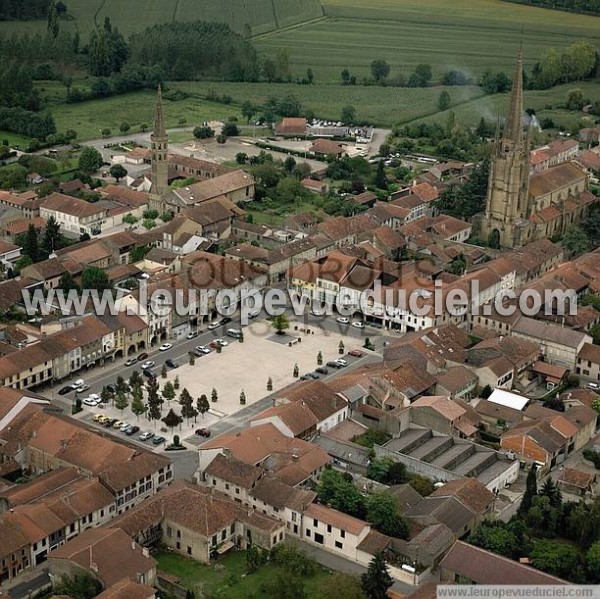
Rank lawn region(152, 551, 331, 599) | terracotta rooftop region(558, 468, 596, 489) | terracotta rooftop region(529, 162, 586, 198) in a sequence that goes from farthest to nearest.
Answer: terracotta rooftop region(529, 162, 586, 198), terracotta rooftop region(558, 468, 596, 489), lawn region(152, 551, 331, 599)

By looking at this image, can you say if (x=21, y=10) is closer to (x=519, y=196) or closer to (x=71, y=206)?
(x=71, y=206)

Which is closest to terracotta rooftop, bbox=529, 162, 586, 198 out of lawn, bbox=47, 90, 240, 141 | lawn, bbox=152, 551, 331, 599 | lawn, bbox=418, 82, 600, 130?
lawn, bbox=418, 82, 600, 130

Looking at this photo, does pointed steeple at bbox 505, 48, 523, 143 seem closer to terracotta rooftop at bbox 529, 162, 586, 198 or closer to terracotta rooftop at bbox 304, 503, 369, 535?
terracotta rooftop at bbox 529, 162, 586, 198

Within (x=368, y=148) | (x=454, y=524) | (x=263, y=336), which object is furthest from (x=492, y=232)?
(x=454, y=524)

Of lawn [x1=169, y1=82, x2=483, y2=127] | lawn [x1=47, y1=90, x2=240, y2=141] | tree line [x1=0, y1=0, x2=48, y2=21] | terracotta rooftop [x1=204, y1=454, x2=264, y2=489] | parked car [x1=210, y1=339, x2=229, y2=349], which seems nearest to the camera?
terracotta rooftop [x1=204, y1=454, x2=264, y2=489]

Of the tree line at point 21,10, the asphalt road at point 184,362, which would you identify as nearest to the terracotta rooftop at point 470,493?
the asphalt road at point 184,362

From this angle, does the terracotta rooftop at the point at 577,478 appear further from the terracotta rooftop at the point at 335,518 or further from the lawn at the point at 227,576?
the lawn at the point at 227,576
